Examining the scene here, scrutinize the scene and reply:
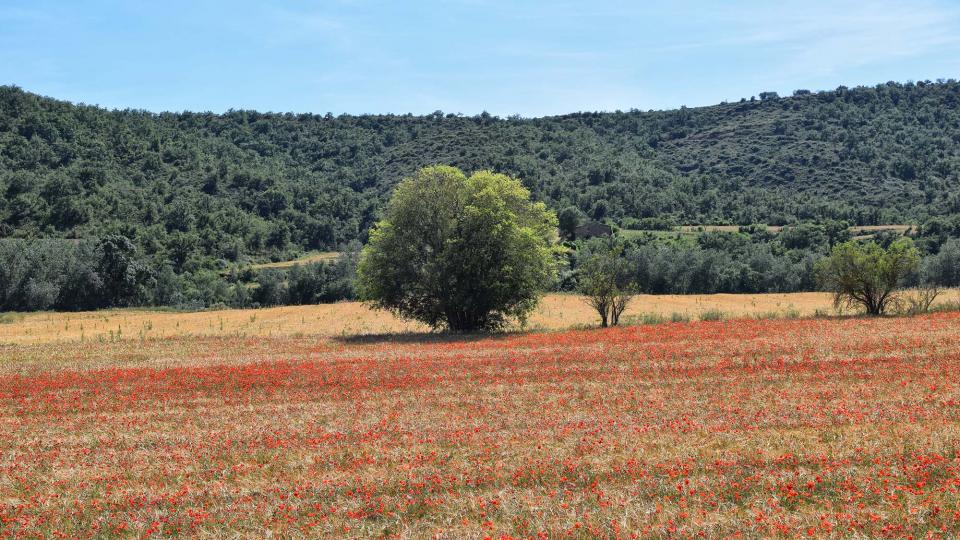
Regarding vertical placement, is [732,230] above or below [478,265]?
above

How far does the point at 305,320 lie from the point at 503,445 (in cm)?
4679

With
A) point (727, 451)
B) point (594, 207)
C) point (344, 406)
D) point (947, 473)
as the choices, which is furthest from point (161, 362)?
point (594, 207)

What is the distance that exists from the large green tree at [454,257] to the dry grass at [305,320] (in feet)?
10.6

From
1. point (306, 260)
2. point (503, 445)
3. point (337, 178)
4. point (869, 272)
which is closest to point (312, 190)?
point (337, 178)

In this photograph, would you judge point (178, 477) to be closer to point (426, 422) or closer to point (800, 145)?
point (426, 422)

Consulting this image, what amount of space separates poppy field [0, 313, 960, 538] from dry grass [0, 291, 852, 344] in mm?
18202

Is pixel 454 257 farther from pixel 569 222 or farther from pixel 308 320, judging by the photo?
pixel 569 222

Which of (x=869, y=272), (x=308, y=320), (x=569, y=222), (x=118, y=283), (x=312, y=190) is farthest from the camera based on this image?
(x=312, y=190)

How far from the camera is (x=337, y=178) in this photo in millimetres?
182500

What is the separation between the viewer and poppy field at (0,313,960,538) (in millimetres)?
10914

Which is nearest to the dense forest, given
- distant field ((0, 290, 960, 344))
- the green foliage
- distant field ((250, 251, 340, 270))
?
distant field ((250, 251, 340, 270))

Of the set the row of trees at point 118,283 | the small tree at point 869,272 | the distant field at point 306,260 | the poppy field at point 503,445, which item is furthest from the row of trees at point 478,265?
the distant field at point 306,260

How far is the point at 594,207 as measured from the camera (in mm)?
163000

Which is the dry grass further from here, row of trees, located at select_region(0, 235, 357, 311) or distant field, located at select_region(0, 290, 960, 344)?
row of trees, located at select_region(0, 235, 357, 311)
